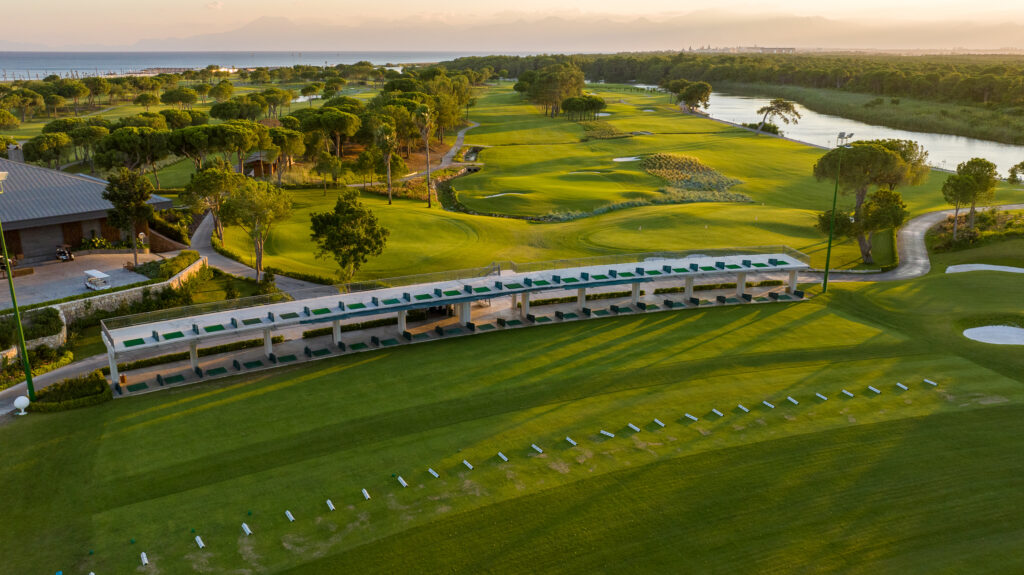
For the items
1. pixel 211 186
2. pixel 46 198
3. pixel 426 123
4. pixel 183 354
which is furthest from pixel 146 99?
pixel 183 354

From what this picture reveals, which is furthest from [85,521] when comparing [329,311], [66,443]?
[329,311]

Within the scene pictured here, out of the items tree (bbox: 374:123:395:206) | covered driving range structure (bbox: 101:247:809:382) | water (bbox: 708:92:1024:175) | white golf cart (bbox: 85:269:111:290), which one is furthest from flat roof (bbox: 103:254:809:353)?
water (bbox: 708:92:1024:175)

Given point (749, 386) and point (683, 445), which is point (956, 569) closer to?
point (683, 445)

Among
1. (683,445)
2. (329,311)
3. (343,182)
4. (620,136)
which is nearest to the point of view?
(683,445)

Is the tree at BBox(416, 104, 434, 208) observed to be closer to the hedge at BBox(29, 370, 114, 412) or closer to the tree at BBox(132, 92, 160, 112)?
the hedge at BBox(29, 370, 114, 412)

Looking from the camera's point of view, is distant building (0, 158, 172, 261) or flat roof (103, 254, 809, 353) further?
distant building (0, 158, 172, 261)

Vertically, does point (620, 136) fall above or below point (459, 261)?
above

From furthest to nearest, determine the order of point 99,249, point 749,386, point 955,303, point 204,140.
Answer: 1. point 204,140
2. point 99,249
3. point 955,303
4. point 749,386
